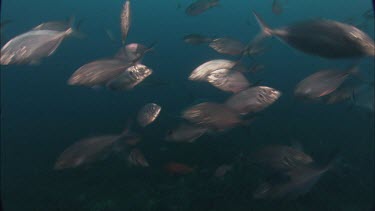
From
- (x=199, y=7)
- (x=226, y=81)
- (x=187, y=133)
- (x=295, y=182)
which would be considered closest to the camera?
(x=295, y=182)

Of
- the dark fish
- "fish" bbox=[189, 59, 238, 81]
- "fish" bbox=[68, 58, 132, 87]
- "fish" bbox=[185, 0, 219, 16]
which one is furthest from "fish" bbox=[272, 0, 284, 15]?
the dark fish

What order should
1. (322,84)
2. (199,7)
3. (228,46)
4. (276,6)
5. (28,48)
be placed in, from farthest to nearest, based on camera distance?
(276,6) < (199,7) < (228,46) < (322,84) < (28,48)

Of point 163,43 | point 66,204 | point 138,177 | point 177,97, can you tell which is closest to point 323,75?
point 138,177

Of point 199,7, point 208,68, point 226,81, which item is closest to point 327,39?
point 226,81

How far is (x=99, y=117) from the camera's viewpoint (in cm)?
852

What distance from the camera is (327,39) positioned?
2283 millimetres

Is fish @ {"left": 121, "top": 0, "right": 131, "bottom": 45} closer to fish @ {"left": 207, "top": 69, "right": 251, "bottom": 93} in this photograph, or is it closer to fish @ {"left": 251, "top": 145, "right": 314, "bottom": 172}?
fish @ {"left": 207, "top": 69, "right": 251, "bottom": 93}

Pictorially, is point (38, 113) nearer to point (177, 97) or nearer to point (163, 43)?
Answer: point (177, 97)

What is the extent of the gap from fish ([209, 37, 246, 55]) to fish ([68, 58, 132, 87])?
1816 mm

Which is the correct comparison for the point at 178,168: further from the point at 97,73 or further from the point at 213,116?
the point at 97,73

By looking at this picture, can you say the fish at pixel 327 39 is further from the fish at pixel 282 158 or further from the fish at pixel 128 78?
the fish at pixel 128 78

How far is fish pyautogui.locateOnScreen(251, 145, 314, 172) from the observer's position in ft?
9.95

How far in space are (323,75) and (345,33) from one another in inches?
45.8

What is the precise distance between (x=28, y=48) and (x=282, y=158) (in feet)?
9.67
